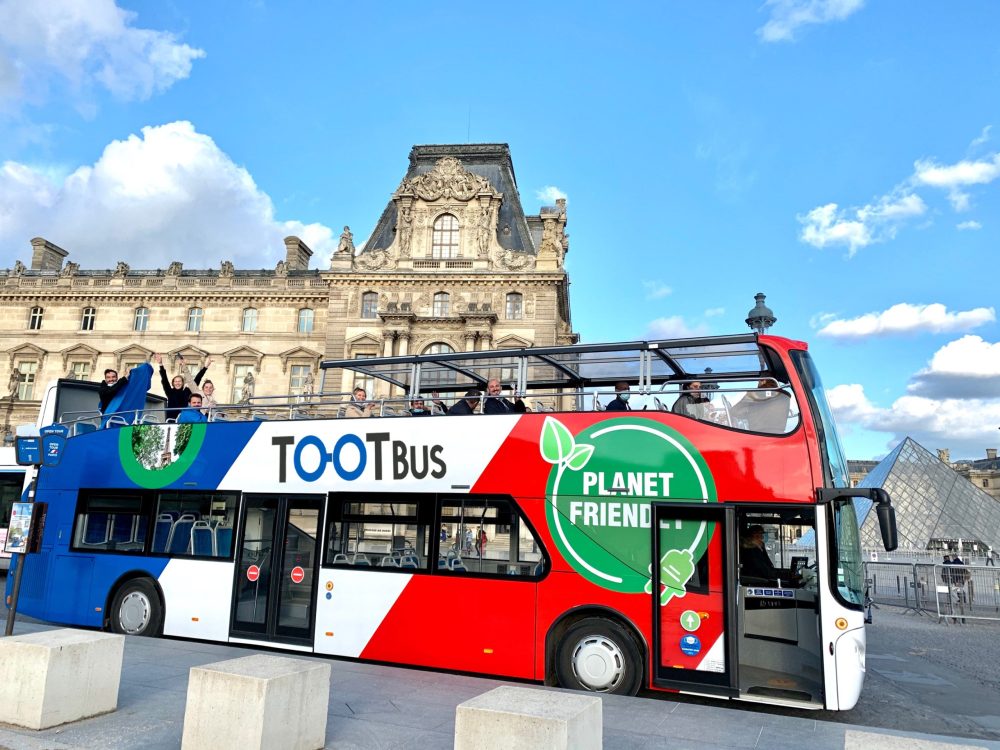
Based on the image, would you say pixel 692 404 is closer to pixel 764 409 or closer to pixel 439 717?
pixel 764 409

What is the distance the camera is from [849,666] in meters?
7.03

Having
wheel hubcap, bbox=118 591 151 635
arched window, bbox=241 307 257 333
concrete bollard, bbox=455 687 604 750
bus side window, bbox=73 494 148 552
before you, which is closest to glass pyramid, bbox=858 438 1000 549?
wheel hubcap, bbox=118 591 151 635

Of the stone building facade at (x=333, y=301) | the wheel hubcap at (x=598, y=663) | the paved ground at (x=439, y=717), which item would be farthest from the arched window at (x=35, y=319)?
the wheel hubcap at (x=598, y=663)

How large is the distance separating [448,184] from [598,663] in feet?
118

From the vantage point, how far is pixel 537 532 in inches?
330

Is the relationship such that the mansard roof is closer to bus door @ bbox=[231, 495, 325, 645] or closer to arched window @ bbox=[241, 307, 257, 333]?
arched window @ bbox=[241, 307, 257, 333]

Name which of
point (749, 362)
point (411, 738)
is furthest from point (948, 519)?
point (411, 738)

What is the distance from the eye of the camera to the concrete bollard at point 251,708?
510 cm

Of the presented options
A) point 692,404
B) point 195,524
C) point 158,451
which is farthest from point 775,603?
point 158,451

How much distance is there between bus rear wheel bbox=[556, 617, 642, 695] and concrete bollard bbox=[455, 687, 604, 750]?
3.15 metres

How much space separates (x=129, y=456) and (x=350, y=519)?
13.9 ft

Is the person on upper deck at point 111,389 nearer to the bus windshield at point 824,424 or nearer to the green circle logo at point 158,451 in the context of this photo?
the green circle logo at point 158,451

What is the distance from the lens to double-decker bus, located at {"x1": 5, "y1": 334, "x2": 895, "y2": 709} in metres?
7.63

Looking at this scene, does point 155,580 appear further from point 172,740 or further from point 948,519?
point 948,519
